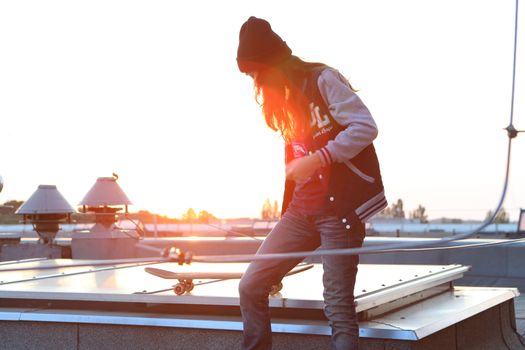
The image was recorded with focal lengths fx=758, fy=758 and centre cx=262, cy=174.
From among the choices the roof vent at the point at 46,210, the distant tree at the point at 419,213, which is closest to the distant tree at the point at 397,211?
the distant tree at the point at 419,213

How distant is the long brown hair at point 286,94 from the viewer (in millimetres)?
3605

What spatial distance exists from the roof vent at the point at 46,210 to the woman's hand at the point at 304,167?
888cm

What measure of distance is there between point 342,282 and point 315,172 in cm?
52

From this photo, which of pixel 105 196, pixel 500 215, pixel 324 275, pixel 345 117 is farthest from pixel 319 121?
pixel 105 196

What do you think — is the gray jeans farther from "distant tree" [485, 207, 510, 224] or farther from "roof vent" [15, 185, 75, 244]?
"roof vent" [15, 185, 75, 244]

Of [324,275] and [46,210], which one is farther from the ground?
[46,210]

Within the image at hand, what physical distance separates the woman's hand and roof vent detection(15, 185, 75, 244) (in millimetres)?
8883

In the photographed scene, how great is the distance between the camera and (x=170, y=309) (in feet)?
15.0

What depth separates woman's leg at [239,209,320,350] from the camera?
3634 mm

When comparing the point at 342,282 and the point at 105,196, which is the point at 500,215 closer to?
the point at 342,282

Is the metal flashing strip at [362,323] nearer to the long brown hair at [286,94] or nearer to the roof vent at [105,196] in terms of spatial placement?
the long brown hair at [286,94]

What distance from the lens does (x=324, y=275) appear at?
138 inches

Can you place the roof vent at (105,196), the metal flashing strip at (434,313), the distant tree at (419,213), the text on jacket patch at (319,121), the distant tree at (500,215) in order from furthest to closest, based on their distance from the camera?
the distant tree at (419,213)
the roof vent at (105,196)
the metal flashing strip at (434,313)
the text on jacket patch at (319,121)
the distant tree at (500,215)

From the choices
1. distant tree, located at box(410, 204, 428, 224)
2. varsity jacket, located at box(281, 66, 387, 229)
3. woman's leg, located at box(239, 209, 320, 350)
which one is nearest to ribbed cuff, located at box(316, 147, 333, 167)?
varsity jacket, located at box(281, 66, 387, 229)
